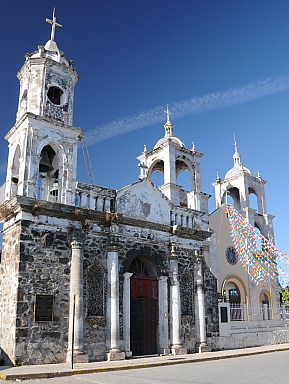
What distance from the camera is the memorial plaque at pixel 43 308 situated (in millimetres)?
12914

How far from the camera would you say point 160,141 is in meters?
29.1

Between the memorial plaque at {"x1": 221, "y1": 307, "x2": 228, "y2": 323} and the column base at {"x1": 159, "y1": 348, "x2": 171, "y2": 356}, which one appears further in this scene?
the memorial plaque at {"x1": 221, "y1": 307, "x2": 228, "y2": 323}

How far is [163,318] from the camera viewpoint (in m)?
16.2

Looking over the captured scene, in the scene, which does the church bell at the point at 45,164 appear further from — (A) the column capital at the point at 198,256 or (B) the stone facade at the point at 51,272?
(A) the column capital at the point at 198,256

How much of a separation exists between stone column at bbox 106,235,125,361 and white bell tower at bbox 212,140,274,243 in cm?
1984

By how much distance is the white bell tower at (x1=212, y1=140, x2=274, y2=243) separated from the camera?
33.6 m

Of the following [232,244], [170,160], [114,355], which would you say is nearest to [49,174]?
[114,355]

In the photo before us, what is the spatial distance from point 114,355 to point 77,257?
361 cm

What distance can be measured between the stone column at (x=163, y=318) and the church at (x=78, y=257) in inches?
1.5

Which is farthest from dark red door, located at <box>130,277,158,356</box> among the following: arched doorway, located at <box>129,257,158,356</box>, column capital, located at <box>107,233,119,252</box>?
column capital, located at <box>107,233,119,252</box>

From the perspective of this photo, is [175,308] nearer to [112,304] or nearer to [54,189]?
[112,304]

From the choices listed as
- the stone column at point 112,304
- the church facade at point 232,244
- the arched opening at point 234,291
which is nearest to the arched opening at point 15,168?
the stone column at point 112,304

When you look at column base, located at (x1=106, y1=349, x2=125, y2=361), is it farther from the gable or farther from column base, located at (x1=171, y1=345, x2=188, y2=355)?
the gable

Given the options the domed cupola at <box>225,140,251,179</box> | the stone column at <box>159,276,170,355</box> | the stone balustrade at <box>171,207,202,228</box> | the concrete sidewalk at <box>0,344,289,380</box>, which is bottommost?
the concrete sidewalk at <box>0,344,289,380</box>
